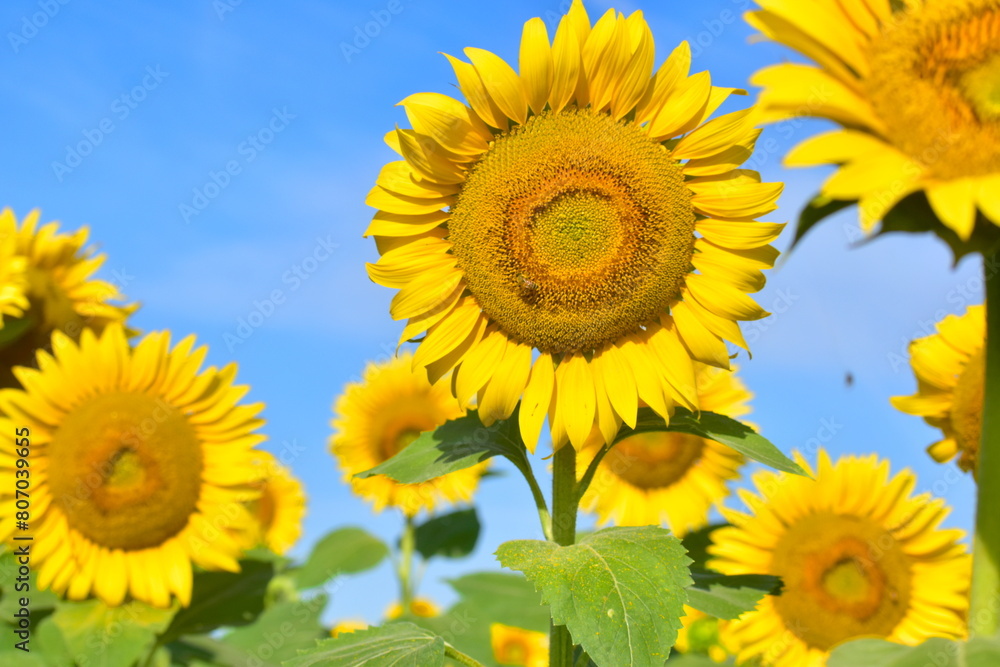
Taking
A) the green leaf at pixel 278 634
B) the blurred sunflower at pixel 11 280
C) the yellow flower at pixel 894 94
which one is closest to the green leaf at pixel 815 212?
the yellow flower at pixel 894 94

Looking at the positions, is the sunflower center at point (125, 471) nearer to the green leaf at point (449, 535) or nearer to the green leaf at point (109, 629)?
the green leaf at point (109, 629)

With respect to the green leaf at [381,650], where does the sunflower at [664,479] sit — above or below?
above

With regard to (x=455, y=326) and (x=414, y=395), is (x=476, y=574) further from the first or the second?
(x=455, y=326)

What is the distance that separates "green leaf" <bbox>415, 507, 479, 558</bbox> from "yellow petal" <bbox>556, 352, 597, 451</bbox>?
3.75 m

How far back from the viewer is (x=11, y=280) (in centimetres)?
446

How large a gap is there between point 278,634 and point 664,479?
2439 millimetres

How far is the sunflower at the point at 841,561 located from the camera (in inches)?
177

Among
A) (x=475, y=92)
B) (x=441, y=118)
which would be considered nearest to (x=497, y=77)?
(x=475, y=92)

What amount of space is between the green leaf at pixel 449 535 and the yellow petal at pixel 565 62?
13.6ft

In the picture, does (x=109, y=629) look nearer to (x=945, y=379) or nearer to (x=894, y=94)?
(x=945, y=379)

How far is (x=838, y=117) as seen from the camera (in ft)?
6.22

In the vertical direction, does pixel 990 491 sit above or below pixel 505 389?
below

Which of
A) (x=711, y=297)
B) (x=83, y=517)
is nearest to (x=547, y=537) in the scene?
(x=711, y=297)

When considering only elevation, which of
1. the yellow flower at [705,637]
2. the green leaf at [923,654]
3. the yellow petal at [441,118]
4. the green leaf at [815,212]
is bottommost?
the green leaf at [923,654]
